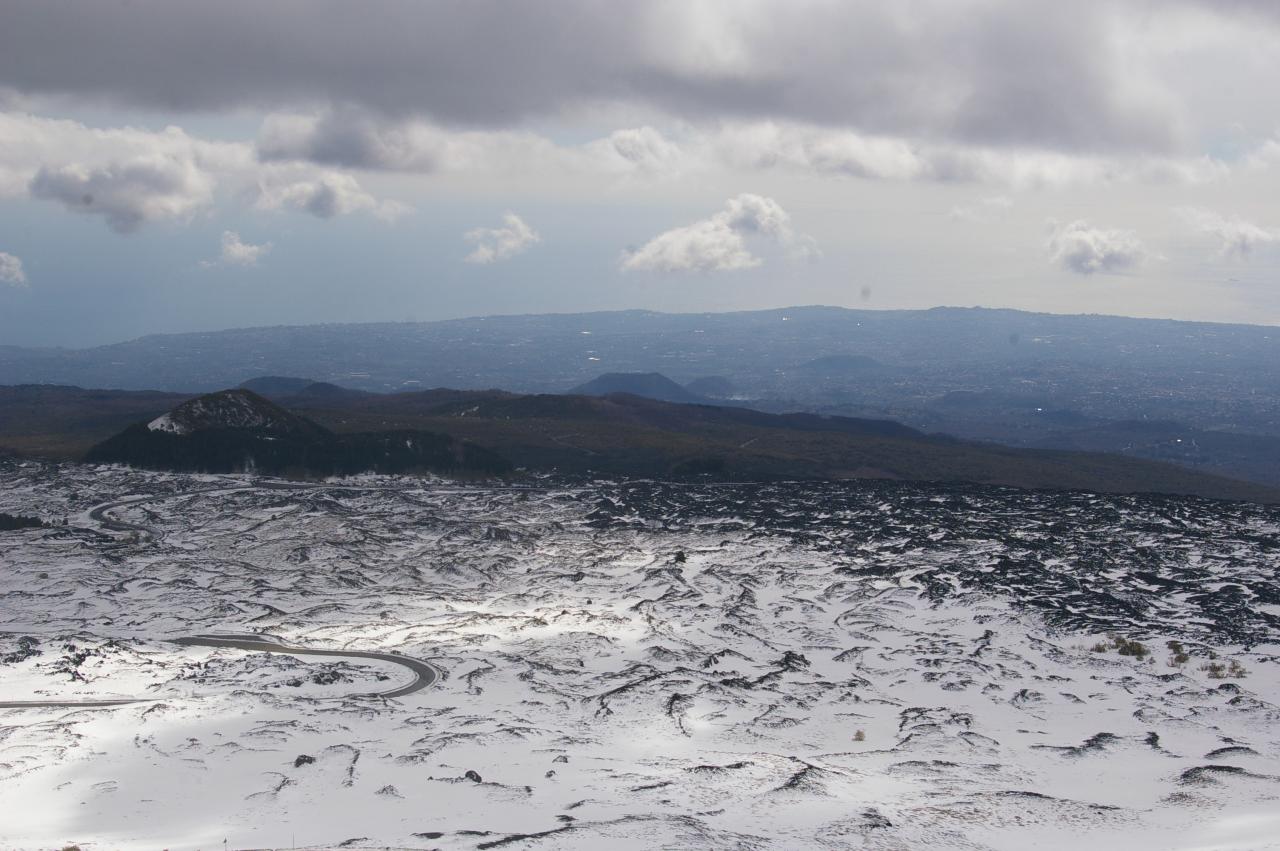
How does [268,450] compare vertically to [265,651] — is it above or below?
above

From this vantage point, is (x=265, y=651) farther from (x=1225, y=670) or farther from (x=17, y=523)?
(x=1225, y=670)

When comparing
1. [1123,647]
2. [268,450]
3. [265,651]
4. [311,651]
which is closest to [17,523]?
[268,450]

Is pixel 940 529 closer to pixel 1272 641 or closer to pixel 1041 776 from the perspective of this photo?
pixel 1272 641

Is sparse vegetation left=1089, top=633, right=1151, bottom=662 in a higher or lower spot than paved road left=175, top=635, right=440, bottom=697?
higher

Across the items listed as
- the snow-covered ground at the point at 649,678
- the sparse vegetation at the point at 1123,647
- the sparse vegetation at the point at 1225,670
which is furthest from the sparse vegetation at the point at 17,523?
the sparse vegetation at the point at 1225,670

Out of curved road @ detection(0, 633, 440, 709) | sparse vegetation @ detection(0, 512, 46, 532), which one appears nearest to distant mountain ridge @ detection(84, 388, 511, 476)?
sparse vegetation @ detection(0, 512, 46, 532)

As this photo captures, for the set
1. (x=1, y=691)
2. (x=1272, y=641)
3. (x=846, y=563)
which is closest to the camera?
(x=1, y=691)

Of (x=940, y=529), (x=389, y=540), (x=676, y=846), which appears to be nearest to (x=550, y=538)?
(x=389, y=540)

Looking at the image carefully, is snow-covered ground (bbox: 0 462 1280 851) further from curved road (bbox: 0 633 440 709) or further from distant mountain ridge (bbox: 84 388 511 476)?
distant mountain ridge (bbox: 84 388 511 476)
